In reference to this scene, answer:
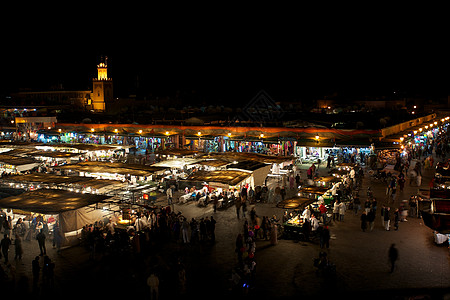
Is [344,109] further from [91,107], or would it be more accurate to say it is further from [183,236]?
[183,236]

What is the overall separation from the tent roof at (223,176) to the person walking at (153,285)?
7167 millimetres

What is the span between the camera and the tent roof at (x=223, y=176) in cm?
1622

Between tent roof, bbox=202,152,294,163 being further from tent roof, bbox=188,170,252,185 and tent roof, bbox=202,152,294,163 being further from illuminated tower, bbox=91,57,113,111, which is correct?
illuminated tower, bbox=91,57,113,111

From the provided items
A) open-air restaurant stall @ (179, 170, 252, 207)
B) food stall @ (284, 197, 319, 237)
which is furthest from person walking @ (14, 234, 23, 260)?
food stall @ (284, 197, 319, 237)

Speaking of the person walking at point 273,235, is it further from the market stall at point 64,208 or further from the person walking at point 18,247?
the person walking at point 18,247

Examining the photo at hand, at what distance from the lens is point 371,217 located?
13.6 meters

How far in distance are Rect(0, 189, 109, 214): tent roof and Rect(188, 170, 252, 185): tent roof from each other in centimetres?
458

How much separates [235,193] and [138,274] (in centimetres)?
757

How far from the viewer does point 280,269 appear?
1088cm

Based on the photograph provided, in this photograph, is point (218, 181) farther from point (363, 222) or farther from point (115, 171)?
point (363, 222)

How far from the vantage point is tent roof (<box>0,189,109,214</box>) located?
12325mm

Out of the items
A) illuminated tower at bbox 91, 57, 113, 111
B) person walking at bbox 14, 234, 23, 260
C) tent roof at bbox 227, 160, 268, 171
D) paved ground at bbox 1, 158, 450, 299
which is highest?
illuminated tower at bbox 91, 57, 113, 111

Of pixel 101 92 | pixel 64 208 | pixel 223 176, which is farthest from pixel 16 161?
pixel 101 92

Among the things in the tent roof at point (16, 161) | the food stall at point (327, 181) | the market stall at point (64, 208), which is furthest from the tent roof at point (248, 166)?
the tent roof at point (16, 161)
